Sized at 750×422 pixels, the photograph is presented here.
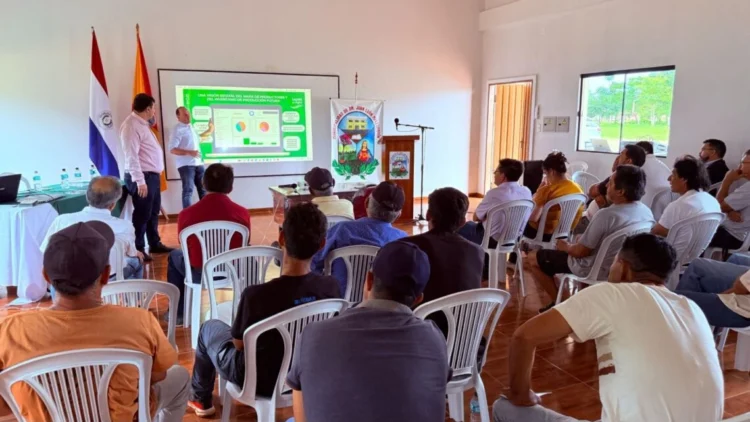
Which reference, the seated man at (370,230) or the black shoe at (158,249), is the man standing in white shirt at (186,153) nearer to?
the black shoe at (158,249)

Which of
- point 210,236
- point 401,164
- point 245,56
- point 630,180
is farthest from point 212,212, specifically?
point 245,56

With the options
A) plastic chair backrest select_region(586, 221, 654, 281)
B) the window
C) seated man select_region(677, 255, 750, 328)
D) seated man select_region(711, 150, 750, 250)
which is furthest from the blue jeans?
seated man select_region(711, 150, 750, 250)

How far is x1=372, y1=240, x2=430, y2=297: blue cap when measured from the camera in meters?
1.36

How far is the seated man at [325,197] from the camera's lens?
11.0ft

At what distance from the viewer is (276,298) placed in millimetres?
1770

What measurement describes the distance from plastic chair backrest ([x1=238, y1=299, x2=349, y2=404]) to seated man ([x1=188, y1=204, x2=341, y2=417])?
31 millimetres

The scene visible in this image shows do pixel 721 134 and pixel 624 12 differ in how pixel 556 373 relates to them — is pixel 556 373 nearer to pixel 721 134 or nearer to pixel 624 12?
pixel 721 134

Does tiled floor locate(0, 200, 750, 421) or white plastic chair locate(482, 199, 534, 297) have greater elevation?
white plastic chair locate(482, 199, 534, 297)

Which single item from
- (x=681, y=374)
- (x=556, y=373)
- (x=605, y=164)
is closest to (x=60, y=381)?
(x=681, y=374)

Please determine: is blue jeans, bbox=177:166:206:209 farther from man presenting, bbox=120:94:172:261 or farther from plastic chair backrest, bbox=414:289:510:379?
plastic chair backrest, bbox=414:289:510:379

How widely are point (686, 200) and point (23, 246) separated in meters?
4.56

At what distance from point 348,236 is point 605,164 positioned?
16.6 feet

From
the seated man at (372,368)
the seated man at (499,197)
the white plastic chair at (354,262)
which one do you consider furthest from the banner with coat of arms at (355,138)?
the seated man at (372,368)

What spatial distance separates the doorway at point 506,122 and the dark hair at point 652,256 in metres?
6.84
